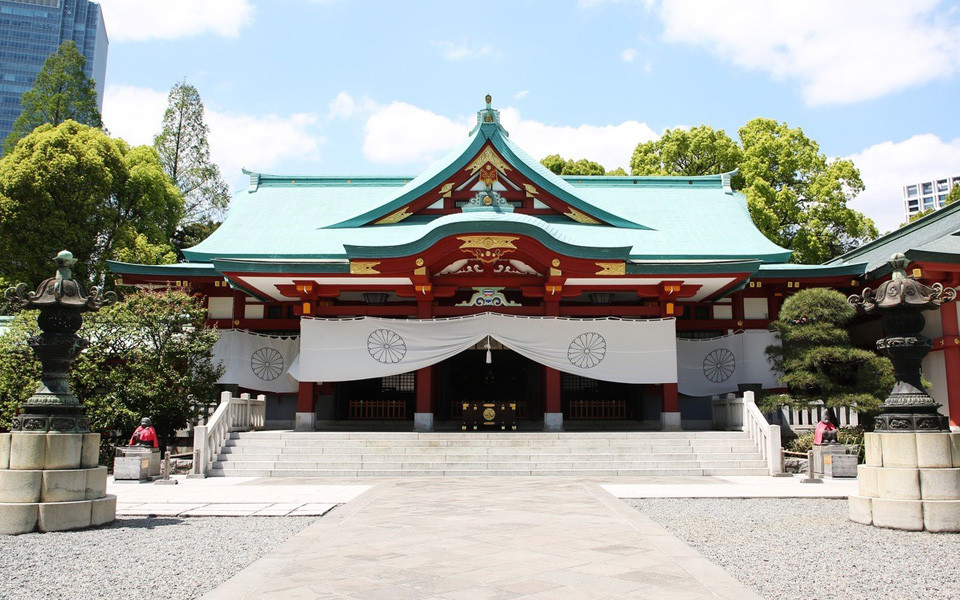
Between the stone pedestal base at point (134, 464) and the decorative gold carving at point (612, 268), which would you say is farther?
the decorative gold carving at point (612, 268)

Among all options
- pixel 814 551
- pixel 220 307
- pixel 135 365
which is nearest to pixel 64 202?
pixel 220 307

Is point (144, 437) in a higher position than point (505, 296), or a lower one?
lower

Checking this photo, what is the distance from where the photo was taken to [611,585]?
206 inches

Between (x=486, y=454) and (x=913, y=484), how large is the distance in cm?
808

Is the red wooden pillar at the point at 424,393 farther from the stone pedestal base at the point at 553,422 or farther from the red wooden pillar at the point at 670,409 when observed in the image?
the red wooden pillar at the point at 670,409

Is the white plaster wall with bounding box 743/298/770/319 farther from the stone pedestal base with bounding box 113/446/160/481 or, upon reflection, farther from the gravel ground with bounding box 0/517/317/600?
the stone pedestal base with bounding box 113/446/160/481

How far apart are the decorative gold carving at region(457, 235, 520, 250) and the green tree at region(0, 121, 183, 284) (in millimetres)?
14083

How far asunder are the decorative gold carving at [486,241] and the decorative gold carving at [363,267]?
6.92 feet

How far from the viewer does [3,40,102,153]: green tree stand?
2950cm

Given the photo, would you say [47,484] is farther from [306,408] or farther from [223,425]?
[306,408]

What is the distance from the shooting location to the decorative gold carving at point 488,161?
17844mm

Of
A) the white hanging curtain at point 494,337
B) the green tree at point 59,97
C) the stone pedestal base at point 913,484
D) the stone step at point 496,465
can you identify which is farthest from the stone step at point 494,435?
the green tree at point 59,97

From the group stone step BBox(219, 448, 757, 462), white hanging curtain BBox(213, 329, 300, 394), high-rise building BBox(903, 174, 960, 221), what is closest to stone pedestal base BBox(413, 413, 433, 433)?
stone step BBox(219, 448, 757, 462)

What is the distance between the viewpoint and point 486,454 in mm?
14211
